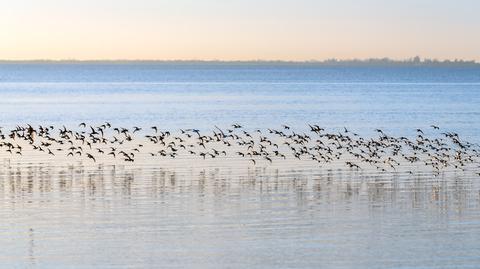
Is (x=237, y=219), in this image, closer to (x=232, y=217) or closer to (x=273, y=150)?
(x=232, y=217)

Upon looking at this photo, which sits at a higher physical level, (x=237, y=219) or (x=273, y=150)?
(x=273, y=150)

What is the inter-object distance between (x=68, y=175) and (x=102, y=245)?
1268 cm

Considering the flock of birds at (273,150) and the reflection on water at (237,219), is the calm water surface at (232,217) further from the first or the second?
the flock of birds at (273,150)

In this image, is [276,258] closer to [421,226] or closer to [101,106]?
[421,226]

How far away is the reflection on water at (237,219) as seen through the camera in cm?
2298

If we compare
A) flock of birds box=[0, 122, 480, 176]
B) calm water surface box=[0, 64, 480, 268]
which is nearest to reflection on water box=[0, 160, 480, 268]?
calm water surface box=[0, 64, 480, 268]

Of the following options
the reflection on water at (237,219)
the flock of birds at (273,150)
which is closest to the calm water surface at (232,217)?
the reflection on water at (237,219)

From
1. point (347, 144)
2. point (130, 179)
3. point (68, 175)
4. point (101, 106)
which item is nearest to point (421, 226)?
point (130, 179)

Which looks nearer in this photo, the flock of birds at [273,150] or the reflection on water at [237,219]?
the reflection on water at [237,219]

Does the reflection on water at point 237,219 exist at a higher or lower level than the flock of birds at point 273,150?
lower

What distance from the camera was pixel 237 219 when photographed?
27.3 m

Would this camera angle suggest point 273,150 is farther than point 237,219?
Yes

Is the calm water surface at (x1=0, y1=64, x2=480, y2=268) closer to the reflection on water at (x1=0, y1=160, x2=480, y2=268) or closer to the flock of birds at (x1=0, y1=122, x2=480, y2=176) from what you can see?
the reflection on water at (x1=0, y1=160, x2=480, y2=268)

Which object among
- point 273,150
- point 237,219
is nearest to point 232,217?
point 237,219
